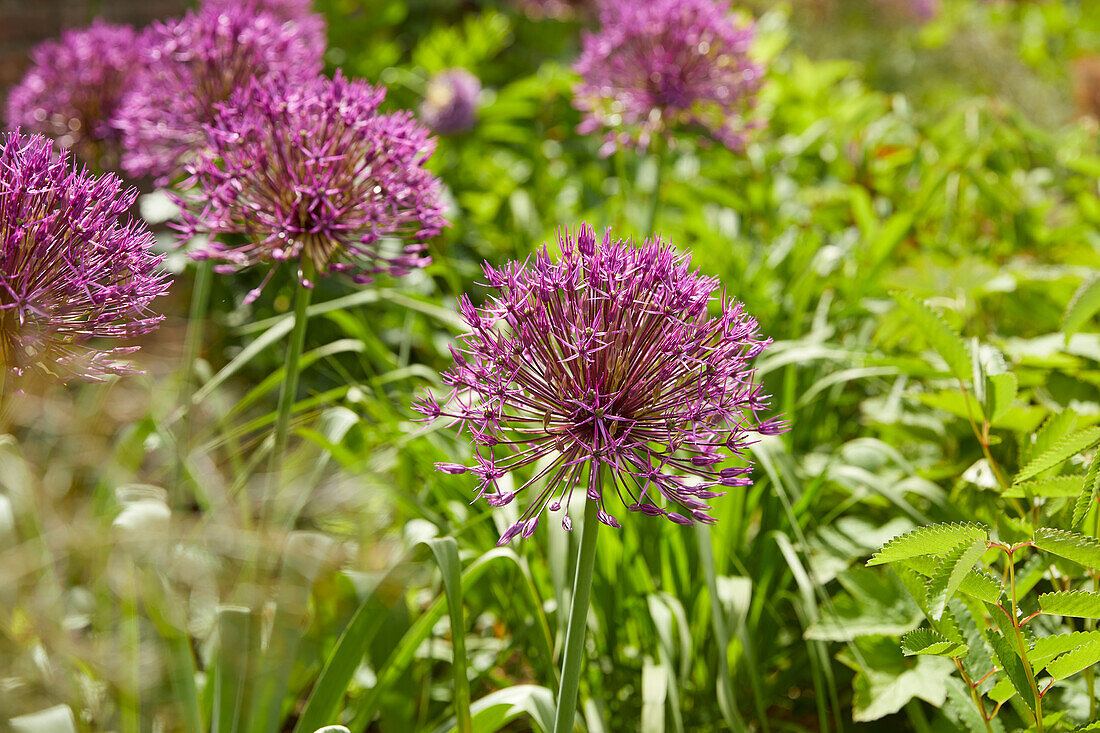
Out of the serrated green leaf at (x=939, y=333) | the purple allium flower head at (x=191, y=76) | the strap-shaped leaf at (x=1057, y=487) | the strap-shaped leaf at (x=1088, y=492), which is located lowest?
the strap-shaped leaf at (x=1088, y=492)

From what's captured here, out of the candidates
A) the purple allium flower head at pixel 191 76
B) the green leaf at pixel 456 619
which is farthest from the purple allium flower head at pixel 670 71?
the green leaf at pixel 456 619

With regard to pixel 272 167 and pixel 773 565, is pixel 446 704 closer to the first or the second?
pixel 773 565

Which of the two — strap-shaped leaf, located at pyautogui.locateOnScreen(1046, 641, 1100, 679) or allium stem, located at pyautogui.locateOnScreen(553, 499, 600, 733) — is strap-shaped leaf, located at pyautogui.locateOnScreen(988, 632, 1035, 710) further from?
allium stem, located at pyautogui.locateOnScreen(553, 499, 600, 733)

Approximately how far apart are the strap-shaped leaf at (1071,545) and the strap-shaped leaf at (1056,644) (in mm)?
99

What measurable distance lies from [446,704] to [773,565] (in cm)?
78

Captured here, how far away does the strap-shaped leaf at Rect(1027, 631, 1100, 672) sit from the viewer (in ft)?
3.49

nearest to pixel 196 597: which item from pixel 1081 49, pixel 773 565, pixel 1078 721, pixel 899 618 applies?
pixel 773 565

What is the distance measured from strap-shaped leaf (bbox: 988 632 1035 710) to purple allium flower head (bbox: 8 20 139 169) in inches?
82.2

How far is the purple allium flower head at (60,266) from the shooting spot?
1.02 meters

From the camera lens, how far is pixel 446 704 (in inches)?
74.5

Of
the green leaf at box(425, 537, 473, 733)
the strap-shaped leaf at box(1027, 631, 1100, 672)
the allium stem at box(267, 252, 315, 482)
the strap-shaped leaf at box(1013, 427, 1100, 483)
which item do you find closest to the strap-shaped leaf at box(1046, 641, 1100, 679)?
the strap-shaped leaf at box(1027, 631, 1100, 672)

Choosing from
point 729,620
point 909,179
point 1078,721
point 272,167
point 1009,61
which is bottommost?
point 1078,721

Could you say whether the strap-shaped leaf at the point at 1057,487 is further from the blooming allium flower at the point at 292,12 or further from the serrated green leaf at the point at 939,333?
the blooming allium flower at the point at 292,12

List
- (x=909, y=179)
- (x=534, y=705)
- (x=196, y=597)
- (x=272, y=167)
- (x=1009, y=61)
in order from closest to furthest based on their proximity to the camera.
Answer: (x=534, y=705), (x=272, y=167), (x=196, y=597), (x=909, y=179), (x=1009, y=61)
